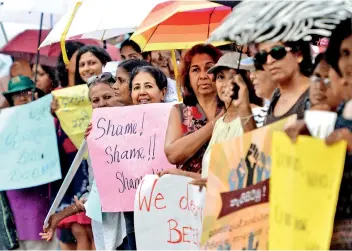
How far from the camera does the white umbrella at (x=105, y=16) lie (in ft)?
34.0

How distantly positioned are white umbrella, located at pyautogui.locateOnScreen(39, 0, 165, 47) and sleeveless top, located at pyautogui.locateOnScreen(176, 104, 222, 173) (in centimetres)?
147

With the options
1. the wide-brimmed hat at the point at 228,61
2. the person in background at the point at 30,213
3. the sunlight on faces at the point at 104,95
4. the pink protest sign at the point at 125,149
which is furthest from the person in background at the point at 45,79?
the wide-brimmed hat at the point at 228,61

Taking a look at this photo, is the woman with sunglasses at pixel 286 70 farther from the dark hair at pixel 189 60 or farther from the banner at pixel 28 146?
the banner at pixel 28 146

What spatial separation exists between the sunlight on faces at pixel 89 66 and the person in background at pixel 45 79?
5.00 ft

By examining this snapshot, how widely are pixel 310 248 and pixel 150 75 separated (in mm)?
3801

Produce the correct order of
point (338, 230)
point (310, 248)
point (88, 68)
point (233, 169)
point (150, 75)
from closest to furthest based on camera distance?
point (310, 248) < point (338, 230) < point (233, 169) < point (150, 75) < point (88, 68)

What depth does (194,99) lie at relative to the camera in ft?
29.3

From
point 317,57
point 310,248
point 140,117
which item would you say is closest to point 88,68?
point 140,117

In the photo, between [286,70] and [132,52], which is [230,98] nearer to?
[286,70]

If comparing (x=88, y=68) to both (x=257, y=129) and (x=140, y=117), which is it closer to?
(x=140, y=117)

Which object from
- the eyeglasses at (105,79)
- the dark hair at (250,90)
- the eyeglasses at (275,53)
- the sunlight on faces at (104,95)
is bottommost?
the sunlight on faces at (104,95)

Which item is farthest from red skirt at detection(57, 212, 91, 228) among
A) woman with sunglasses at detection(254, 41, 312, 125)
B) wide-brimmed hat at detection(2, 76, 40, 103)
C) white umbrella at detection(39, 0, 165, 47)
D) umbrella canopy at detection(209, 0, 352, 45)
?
umbrella canopy at detection(209, 0, 352, 45)

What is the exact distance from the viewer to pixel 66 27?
10820 millimetres

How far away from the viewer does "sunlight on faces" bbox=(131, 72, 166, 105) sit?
984 cm
